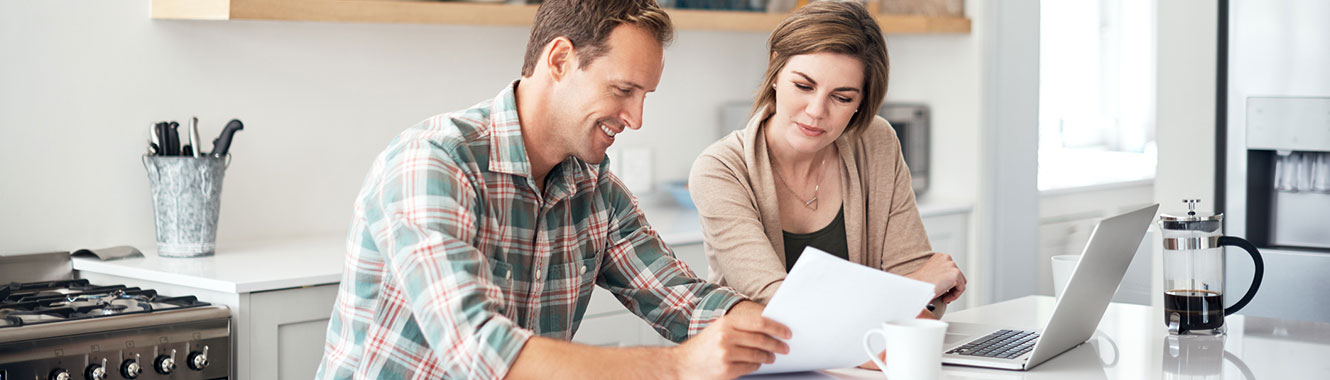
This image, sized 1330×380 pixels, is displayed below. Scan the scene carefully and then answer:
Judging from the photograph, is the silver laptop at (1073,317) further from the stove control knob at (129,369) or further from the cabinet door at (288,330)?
the stove control knob at (129,369)

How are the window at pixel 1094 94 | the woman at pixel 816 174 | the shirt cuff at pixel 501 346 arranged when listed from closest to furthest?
the shirt cuff at pixel 501 346, the woman at pixel 816 174, the window at pixel 1094 94

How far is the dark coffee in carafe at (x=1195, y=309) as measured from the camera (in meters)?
1.94

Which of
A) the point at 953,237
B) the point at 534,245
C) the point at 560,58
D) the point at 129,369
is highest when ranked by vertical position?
the point at 560,58

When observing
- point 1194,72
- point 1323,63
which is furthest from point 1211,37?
point 1323,63

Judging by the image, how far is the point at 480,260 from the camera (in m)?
1.41

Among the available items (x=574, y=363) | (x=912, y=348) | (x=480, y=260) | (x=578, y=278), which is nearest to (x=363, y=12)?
(x=578, y=278)

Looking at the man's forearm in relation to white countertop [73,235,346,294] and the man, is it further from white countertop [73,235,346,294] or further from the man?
white countertop [73,235,346,294]

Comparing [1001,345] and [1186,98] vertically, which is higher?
[1186,98]

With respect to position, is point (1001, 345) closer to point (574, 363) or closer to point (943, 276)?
point (943, 276)

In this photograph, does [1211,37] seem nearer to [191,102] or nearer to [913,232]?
[913,232]

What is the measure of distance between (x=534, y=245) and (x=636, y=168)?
202 cm

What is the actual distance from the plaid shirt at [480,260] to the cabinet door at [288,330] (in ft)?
2.29

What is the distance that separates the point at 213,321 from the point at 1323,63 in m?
2.50

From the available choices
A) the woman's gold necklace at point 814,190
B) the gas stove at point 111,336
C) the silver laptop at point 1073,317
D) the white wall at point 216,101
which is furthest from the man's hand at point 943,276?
the white wall at point 216,101
